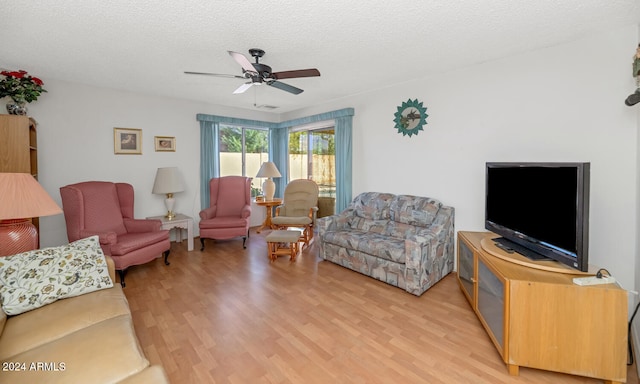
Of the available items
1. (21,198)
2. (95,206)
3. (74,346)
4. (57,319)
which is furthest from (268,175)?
(74,346)

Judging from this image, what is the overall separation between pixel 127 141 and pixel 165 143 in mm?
523

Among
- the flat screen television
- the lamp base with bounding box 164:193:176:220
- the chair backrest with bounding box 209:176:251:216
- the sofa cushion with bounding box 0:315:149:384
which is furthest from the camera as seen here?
the chair backrest with bounding box 209:176:251:216

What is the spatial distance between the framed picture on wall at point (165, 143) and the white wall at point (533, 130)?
3324 millimetres

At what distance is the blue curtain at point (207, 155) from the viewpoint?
505cm

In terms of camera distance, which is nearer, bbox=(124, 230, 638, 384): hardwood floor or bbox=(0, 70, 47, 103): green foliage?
bbox=(124, 230, 638, 384): hardwood floor

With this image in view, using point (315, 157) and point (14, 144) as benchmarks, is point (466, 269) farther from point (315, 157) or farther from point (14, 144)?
point (14, 144)

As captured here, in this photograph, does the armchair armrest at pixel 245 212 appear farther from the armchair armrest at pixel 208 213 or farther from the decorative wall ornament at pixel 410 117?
the decorative wall ornament at pixel 410 117

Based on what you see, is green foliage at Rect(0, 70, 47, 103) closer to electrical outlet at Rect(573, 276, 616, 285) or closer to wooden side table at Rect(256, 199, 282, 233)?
wooden side table at Rect(256, 199, 282, 233)

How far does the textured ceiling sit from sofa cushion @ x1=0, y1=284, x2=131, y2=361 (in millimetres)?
1992

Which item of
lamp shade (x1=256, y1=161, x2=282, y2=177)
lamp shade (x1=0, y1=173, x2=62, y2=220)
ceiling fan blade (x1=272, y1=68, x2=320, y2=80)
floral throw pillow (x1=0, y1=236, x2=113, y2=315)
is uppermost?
ceiling fan blade (x1=272, y1=68, x2=320, y2=80)

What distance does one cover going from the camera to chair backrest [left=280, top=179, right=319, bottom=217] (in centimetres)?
510

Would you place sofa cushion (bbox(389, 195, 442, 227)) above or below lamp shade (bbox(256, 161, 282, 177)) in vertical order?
below

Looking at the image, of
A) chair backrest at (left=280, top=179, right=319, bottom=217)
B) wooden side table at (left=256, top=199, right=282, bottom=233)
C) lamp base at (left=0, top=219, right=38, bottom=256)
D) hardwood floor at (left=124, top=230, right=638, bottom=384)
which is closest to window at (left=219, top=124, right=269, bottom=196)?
wooden side table at (left=256, top=199, right=282, bottom=233)

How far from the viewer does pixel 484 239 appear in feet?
8.43
